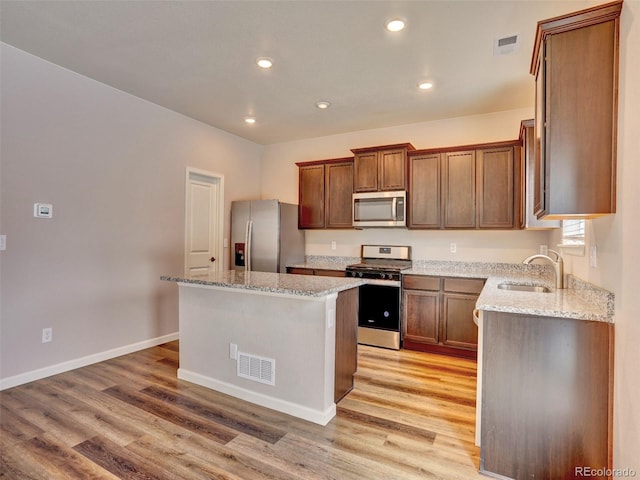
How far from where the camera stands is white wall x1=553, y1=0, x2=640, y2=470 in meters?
1.44

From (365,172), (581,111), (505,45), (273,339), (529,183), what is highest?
(505,45)

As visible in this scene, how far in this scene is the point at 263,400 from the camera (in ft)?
8.34

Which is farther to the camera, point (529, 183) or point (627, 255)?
point (529, 183)

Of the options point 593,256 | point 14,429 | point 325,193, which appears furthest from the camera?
point 325,193

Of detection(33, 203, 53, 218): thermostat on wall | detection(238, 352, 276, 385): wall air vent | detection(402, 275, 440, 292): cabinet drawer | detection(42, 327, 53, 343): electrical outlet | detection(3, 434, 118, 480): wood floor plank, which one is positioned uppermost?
detection(33, 203, 53, 218): thermostat on wall

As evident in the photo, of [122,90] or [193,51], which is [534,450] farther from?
[122,90]

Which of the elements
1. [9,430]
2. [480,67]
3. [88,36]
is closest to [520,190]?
[480,67]

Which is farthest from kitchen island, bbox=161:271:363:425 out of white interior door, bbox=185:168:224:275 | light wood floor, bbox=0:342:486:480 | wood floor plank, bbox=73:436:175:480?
white interior door, bbox=185:168:224:275

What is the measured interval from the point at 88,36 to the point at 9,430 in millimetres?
2805

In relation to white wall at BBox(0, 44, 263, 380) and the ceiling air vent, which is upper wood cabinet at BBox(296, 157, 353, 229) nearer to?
white wall at BBox(0, 44, 263, 380)

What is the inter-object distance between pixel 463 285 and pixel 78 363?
3.89 metres

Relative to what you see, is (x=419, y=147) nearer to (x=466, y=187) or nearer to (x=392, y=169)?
(x=392, y=169)

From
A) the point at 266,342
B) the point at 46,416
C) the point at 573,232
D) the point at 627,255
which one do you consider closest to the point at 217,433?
the point at 266,342

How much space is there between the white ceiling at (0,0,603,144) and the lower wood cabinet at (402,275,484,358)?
6.54ft
